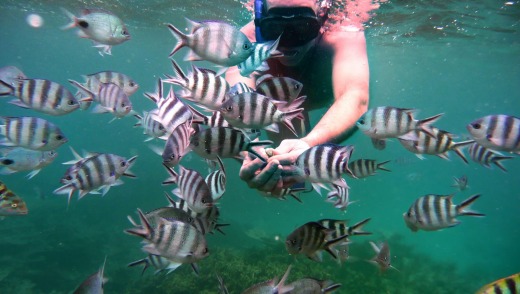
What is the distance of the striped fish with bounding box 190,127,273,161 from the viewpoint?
2512 mm

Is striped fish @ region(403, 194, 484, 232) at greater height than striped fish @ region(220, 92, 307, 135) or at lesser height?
lesser

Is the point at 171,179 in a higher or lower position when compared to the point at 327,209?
higher

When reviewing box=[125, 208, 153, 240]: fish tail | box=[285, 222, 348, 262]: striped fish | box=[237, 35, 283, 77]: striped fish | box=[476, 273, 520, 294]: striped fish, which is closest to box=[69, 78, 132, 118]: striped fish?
box=[237, 35, 283, 77]: striped fish

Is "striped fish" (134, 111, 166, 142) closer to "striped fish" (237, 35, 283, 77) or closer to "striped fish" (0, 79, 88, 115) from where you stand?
"striped fish" (0, 79, 88, 115)

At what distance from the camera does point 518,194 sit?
11056 centimetres

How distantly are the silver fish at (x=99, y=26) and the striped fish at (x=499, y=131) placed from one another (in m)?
3.93

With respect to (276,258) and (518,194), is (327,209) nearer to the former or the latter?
(276,258)

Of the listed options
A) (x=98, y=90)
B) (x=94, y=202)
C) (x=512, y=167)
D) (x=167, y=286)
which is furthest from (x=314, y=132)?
(x=512, y=167)

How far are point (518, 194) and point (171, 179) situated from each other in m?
145

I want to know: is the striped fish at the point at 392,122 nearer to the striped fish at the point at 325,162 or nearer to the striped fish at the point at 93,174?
the striped fish at the point at 325,162

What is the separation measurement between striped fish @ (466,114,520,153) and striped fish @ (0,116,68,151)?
4.79m

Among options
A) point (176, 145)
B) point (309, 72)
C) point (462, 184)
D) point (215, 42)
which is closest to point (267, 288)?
point (176, 145)

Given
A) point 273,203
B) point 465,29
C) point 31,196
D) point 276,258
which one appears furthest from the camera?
point 273,203

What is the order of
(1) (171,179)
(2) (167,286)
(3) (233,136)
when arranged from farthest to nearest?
1. (2) (167,286)
2. (1) (171,179)
3. (3) (233,136)
